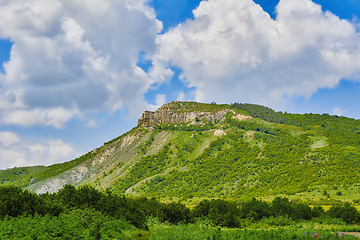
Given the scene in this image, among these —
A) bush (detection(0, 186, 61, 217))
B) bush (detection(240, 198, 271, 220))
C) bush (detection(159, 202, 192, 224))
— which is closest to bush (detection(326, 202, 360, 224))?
bush (detection(240, 198, 271, 220))

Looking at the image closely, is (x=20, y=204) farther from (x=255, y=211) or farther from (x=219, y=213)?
(x=255, y=211)

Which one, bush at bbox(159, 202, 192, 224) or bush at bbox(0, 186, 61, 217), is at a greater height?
bush at bbox(0, 186, 61, 217)

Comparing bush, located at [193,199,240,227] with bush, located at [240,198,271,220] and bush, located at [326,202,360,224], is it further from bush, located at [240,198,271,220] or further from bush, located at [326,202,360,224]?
bush, located at [326,202,360,224]

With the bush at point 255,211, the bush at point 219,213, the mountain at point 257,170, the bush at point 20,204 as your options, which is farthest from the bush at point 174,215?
the mountain at point 257,170

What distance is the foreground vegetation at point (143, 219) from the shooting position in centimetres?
1738

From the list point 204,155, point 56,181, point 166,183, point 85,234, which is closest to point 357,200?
point 85,234

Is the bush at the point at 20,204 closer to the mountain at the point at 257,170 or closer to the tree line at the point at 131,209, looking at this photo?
the tree line at the point at 131,209

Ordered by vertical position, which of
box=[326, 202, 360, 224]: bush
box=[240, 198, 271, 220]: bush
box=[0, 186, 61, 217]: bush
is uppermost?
box=[0, 186, 61, 217]: bush

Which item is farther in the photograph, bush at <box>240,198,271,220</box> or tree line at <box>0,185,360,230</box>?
bush at <box>240,198,271,220</box>

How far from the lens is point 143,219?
27.3 m

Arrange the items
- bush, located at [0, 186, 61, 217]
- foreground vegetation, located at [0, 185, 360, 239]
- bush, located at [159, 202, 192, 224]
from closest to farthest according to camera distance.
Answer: foreground vegetation, located at [0, 185, 360, 239] → bush, located at [0, 186, 61, 217] → bush, located at [159, 202, 192, 224]

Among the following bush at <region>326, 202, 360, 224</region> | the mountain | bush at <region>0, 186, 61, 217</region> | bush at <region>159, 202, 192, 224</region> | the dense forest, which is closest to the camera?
bush at <region>0, 186, 61, 217</region>

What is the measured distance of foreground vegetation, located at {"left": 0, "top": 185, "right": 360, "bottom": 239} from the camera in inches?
684

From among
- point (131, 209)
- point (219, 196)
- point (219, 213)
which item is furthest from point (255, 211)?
point (219, 196)
